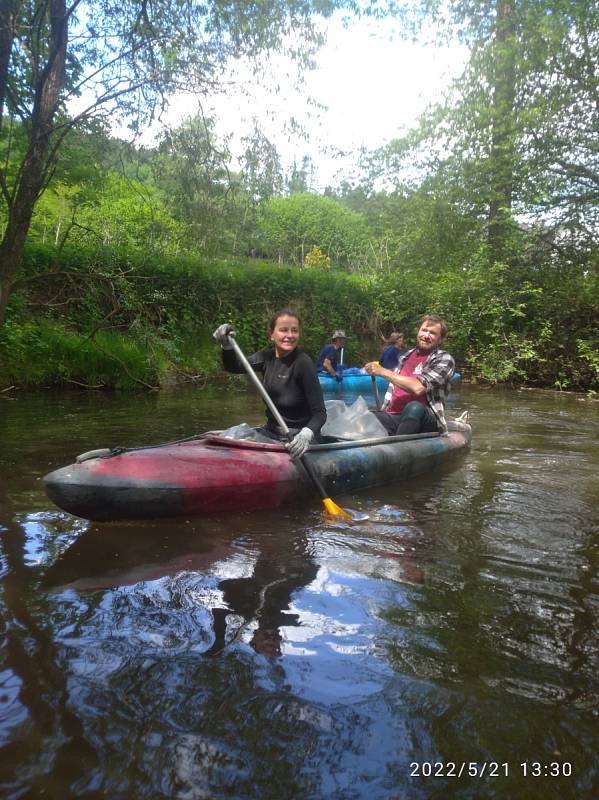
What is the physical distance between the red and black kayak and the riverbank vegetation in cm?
496

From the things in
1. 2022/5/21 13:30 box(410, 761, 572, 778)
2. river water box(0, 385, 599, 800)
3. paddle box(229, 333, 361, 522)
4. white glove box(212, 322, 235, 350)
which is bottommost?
2022/5/21 13:30 box(410, 761, 572, 778)

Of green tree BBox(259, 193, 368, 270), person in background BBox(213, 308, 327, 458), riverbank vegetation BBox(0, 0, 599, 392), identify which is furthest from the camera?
green tree BBox(259, 193, 368, 270)

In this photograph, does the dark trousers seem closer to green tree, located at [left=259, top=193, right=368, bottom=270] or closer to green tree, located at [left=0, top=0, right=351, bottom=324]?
green tree, located at [left=0, top=0, right=351, bottom=324]

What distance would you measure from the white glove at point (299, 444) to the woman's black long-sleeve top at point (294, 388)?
0.77ft

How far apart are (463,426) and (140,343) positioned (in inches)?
251

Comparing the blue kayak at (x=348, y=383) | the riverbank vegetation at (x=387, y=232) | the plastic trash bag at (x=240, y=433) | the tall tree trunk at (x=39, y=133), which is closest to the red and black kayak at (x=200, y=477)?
the plastic trash bag at (x=240, y=433)

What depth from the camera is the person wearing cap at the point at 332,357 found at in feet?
35.7

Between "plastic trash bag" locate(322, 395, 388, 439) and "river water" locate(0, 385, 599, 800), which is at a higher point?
"plastic trash bag" locate(322, 395, 388, 439)

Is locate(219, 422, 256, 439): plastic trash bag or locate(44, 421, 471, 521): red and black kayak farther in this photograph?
locate(219, 422, 256, 439): plastic trash bag

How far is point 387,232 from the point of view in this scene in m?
17.7

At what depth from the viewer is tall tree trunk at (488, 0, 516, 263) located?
14.2 meters

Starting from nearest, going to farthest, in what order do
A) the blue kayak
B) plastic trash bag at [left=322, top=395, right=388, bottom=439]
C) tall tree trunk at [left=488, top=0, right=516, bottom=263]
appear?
1. plastic trash bag at [left=322, top=395, right=388, bottom=439]
2. the blue kayak
3. tall tree trunk at [left=488, top=0, right=516, bottom=263]

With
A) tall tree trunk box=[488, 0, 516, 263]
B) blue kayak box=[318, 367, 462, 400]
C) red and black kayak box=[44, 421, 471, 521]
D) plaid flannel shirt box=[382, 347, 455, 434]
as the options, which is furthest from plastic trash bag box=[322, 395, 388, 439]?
tall tree trunk box=[488, 0, 516, 263]

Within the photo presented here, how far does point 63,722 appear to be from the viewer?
1755mm
